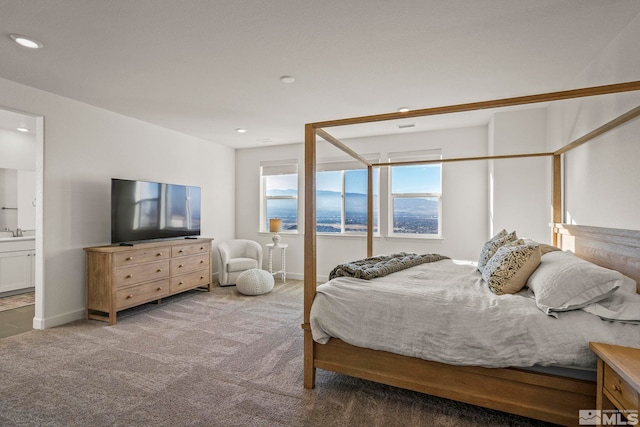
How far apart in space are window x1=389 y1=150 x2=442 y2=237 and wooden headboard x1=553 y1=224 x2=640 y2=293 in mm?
2037

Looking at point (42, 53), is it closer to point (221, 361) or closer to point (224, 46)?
point (224, 46)

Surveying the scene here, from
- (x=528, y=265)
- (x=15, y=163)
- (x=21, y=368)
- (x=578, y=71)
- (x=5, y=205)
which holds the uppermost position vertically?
(x=578, y=71)

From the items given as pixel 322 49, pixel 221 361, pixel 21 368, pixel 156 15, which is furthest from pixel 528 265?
pixel 21 368

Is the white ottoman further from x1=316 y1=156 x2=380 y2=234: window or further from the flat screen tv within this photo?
x1=316 y1=156 x2=380 y2=234: window

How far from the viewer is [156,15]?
6.57ft

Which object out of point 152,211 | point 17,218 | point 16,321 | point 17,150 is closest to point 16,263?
point 17,218

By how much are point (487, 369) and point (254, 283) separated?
3.36m

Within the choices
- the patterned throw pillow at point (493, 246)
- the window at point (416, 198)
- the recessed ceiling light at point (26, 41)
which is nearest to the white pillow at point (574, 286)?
the patterned throw pillow at point (493, 246)

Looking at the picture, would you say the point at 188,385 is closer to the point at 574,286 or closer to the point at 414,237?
the point at 574,286

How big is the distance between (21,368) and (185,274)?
80.1 inches

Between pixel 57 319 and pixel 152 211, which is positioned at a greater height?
pixel 152 211

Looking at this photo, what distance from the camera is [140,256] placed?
3.78 metres

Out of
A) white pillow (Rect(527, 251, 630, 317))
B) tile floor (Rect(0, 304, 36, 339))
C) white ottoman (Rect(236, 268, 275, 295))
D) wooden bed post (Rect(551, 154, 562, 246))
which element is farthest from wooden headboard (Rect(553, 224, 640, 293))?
tile floor (Rect(0, 304, 36, 339))

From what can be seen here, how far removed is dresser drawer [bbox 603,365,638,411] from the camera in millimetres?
1222
